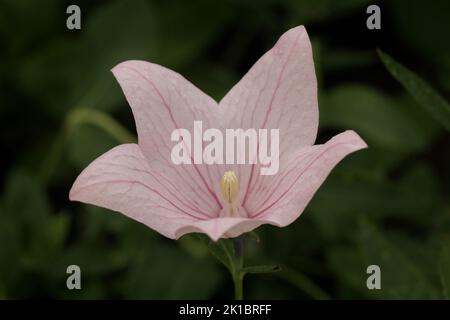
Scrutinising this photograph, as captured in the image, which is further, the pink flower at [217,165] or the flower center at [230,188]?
the flower center at [230,188]

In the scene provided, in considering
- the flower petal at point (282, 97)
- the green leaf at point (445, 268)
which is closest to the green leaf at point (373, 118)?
the green leaf at point (445, 268)

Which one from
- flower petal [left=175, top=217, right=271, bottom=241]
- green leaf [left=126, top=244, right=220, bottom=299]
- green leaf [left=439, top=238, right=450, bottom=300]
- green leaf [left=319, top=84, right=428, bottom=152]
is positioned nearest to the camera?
flower petal [left=175, top=217, right=271, bottom=241]

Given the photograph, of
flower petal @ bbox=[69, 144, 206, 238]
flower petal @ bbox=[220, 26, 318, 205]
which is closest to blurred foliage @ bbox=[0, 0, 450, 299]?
flower petal @ bbox=[220, 26, 318, 205]

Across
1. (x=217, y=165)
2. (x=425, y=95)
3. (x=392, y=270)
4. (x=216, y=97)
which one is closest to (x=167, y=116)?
(x=217, y=165)

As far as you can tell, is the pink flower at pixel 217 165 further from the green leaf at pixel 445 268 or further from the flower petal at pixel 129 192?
the green leaf at pixel 445 268

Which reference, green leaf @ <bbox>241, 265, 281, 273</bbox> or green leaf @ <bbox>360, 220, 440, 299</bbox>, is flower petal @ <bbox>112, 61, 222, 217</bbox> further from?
green leaf @ <bbox>360, 220, 440, 299</bbox>

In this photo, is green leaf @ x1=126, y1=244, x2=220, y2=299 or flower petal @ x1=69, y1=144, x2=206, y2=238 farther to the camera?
green leaf @ x1=126, y1=244, x2=220, y2=299
